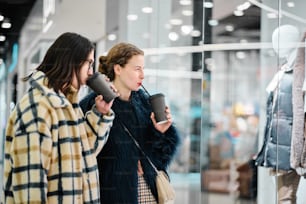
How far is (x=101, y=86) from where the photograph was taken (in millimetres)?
2598

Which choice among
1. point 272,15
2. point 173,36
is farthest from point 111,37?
point 272,15

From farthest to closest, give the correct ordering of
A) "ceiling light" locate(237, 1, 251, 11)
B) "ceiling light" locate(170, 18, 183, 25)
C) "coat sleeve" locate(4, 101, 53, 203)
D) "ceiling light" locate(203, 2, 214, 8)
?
"ceiling light" locate(237, 1, 251, 11)
"ceiling light" locate(203, 2, 214, 8)
"ceiling light" locate(170, 18, 183, 25)
"coat sleeve" locate(4, 101, 53, 203)

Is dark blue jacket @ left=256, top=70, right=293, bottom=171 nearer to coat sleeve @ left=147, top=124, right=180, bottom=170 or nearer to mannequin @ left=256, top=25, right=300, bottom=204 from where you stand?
mannequin @ left=256, top=25, right=300, bottom=204

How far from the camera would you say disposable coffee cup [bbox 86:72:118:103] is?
102 inches

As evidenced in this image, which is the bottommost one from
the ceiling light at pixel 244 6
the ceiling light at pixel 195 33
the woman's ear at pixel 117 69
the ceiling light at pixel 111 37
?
the woman's ear at pixel 117 69

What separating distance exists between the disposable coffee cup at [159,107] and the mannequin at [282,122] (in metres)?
0.82

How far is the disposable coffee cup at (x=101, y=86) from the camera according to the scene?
258 centimetres

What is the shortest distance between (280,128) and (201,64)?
2.02 feet

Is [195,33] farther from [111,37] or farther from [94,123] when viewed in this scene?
[94,123]

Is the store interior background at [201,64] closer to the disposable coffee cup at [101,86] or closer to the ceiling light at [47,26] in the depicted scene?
the ceiling light at [47,26]

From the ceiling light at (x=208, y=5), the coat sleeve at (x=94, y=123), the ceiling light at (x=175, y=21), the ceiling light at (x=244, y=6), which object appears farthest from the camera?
the ceiling light at (x=244, y=6)

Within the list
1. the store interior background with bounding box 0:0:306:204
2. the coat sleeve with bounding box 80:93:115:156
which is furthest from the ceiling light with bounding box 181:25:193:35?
the coat sleeve with bounding box 80:93:115:156

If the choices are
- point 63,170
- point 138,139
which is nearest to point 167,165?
point 138,139

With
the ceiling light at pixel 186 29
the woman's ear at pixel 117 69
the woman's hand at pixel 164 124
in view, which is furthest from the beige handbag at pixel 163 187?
the ceiling light at pixel 186 29
